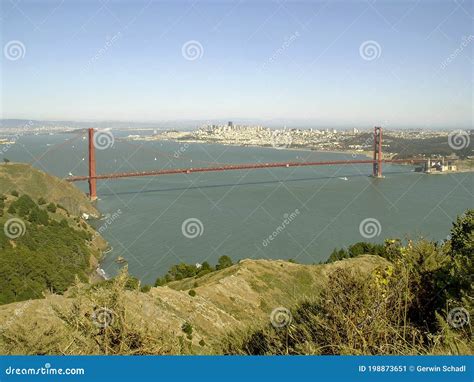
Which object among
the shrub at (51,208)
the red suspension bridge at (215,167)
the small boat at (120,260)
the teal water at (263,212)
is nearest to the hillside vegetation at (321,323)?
the teal water at (263,212)

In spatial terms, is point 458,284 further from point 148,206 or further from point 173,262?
point 148,206

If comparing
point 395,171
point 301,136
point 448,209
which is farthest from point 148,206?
point 301,136

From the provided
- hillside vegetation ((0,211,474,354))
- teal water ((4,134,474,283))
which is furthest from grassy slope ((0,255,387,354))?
teal water ((4,134,474,283))

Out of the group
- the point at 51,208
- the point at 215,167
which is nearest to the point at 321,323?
the point at 51,208

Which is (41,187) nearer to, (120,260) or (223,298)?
(120,260)

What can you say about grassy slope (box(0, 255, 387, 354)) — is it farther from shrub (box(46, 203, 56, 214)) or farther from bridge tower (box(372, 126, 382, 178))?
bridge tower (box(372, 126, 382, 178))

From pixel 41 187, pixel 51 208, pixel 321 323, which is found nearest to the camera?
pixel 321 323

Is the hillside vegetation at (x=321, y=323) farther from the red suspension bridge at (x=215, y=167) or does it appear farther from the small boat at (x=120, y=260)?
the red suspension bridge at (x=215, y=167)
